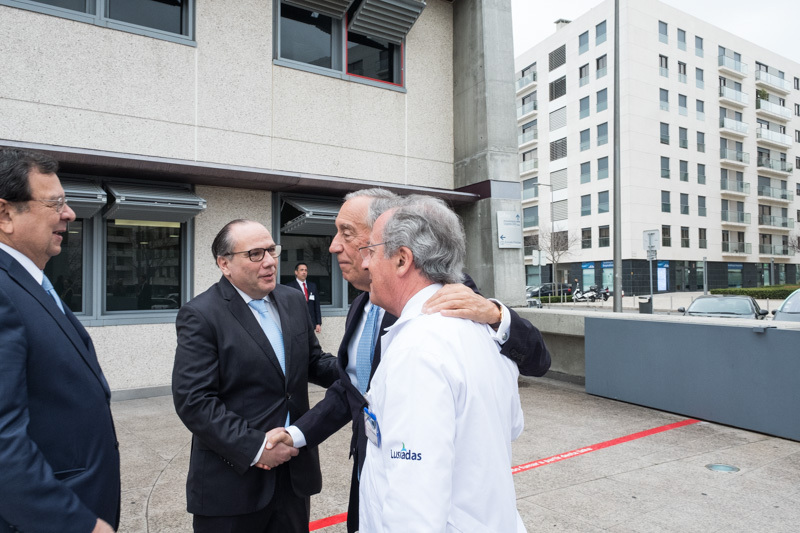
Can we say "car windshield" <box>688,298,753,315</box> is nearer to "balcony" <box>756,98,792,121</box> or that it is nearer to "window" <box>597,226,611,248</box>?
"window" <box>597,226,611,248</box>

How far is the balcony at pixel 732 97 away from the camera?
163ft

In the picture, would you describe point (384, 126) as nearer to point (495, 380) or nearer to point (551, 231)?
point (495, 380)

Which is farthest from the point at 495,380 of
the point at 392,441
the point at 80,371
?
the point at 80,371

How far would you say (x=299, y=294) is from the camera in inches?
114

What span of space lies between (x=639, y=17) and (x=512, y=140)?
41.7 meters

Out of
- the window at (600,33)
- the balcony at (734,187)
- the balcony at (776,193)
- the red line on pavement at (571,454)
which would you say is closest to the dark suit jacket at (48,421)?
the red line on pavement at (571,454)

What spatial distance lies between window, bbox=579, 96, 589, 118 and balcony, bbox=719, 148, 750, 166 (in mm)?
13648

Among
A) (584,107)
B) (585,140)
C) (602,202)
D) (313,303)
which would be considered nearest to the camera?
(313,303)

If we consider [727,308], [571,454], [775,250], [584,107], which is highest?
[584,107]

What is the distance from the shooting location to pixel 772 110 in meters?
54.2

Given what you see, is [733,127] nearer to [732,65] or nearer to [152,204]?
[732,65]

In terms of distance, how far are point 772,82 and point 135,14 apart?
2542 inches

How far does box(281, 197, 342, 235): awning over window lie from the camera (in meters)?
8.52

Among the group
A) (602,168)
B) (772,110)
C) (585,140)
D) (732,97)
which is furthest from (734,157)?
(585,140)
